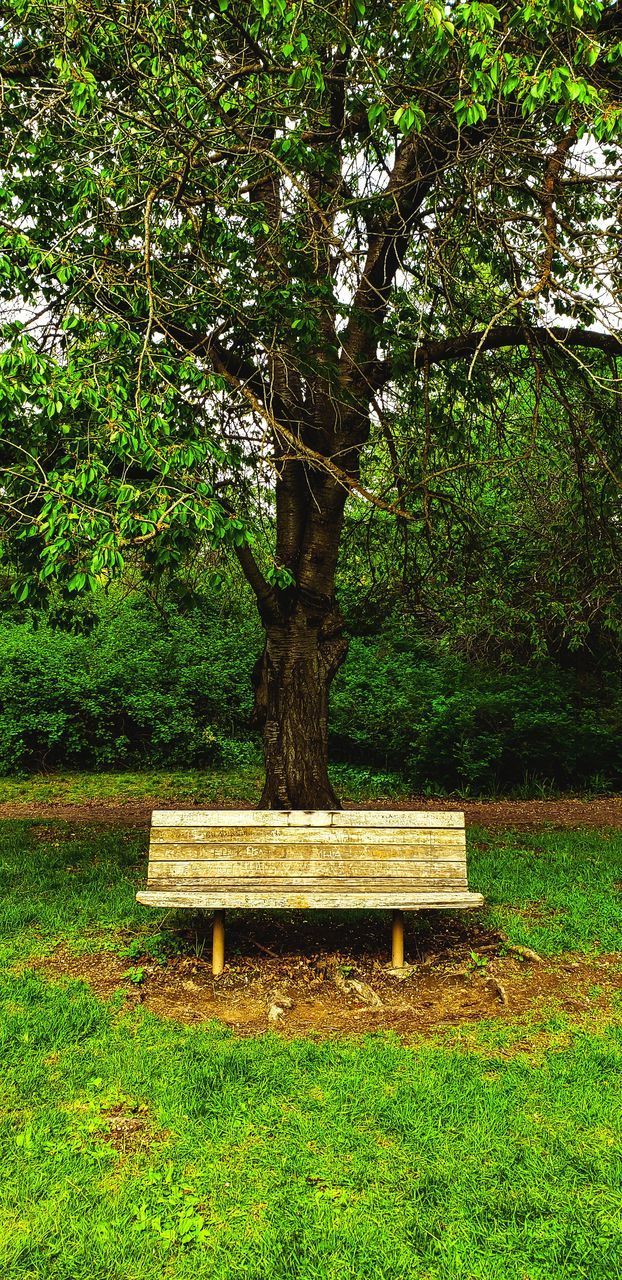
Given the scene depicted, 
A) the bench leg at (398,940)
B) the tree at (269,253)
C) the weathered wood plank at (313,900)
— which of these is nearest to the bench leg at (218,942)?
the weathered wood plank at (313,900)

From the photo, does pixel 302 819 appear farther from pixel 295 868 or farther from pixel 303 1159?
pixel 303 1159

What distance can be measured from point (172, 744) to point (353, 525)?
541cm

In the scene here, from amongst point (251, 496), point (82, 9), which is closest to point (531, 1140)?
point (251, 496)

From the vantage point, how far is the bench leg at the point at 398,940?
481cm

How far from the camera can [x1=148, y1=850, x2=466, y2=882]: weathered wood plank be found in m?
4.78

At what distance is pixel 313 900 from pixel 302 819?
46 centimetres

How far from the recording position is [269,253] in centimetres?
557

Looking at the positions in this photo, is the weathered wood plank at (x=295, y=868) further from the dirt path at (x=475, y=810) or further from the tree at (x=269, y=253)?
the dirt path at (x=475, y=810)

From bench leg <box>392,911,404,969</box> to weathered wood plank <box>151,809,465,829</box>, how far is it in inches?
20.1

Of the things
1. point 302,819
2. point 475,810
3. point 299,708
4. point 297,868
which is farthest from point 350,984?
point 475,810

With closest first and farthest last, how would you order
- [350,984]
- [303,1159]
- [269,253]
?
[303,1159] < [350,984] < [269,253]

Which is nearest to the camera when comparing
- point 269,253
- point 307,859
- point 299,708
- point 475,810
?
point 307,859

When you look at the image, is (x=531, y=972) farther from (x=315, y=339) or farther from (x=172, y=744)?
(x=172, y=744)

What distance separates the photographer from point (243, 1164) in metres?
2.94
